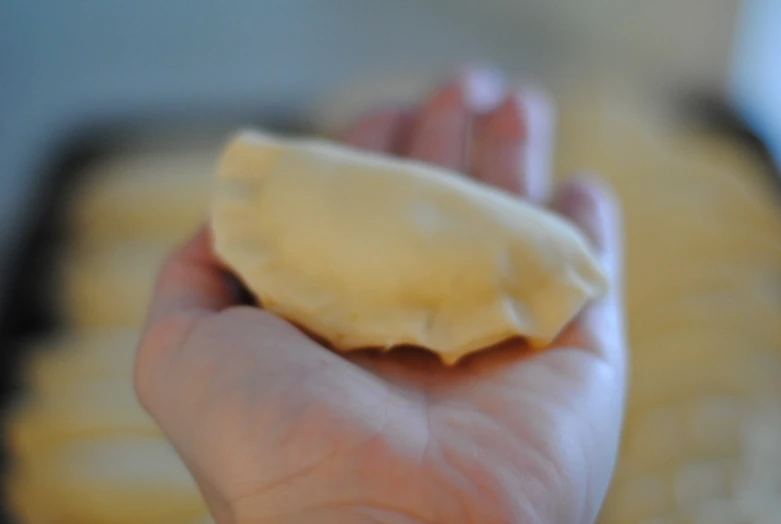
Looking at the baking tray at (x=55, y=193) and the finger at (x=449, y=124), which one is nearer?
the finger at (x=449, y=124)

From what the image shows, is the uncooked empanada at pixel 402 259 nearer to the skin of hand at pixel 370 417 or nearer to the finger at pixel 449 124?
the skin of hand at pixel 370 417

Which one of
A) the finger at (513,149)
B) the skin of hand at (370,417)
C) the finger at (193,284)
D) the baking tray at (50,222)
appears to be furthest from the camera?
the baking tray at (50,222)

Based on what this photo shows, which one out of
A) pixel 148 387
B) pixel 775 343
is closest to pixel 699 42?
pixel 775 343

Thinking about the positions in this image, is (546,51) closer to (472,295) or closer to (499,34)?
(499,34)

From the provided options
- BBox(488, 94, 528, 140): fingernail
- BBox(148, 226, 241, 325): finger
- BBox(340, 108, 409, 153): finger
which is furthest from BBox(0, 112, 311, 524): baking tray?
BBox(488, 94, 528, 140): fingernail

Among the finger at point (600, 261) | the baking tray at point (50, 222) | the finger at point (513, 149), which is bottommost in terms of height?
the baking tray at point (50, 222)

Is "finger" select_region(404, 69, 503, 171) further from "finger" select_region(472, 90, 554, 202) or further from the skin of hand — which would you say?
the skin of hand

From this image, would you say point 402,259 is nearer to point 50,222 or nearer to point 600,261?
point 600,261

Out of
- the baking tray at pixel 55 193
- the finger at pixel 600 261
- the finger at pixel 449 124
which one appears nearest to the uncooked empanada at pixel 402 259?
the finger at pixel 600 261
